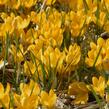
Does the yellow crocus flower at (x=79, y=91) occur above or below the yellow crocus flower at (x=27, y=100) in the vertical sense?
below

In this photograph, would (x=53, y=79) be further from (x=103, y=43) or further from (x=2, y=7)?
(x=2, y=7)

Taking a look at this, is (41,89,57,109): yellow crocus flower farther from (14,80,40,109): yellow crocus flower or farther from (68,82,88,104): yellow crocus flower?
(68,82,88,104): yellow crocus flower

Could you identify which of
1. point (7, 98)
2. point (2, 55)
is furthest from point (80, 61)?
point (7, 98)

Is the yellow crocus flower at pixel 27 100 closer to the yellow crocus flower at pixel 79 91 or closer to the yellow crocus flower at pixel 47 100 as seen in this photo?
the yellow crocus flower at pixel 47 100

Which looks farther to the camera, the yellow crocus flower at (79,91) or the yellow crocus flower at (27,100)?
the yellow crocus flower at (79,91)

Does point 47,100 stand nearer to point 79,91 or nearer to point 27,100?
point 27,100

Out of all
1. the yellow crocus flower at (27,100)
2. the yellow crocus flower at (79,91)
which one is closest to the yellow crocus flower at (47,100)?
the yellow crocus flower at (27,100)

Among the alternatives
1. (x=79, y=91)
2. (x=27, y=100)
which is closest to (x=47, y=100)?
(x=27, y=100)

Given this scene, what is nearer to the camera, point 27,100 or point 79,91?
point 27,100

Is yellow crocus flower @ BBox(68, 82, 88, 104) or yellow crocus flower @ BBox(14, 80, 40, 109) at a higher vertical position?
yellow crocus flower @ BBox(14, 80, 40, 109)

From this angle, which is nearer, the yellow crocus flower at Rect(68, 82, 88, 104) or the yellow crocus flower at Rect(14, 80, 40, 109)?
the yellow crocus flower at Rect(14, 80, 40, 109)

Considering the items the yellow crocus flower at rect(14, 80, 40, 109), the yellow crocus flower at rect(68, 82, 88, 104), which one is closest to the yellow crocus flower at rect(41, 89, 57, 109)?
the yellow crocus flower at rect(14, 80, 40, 109)
